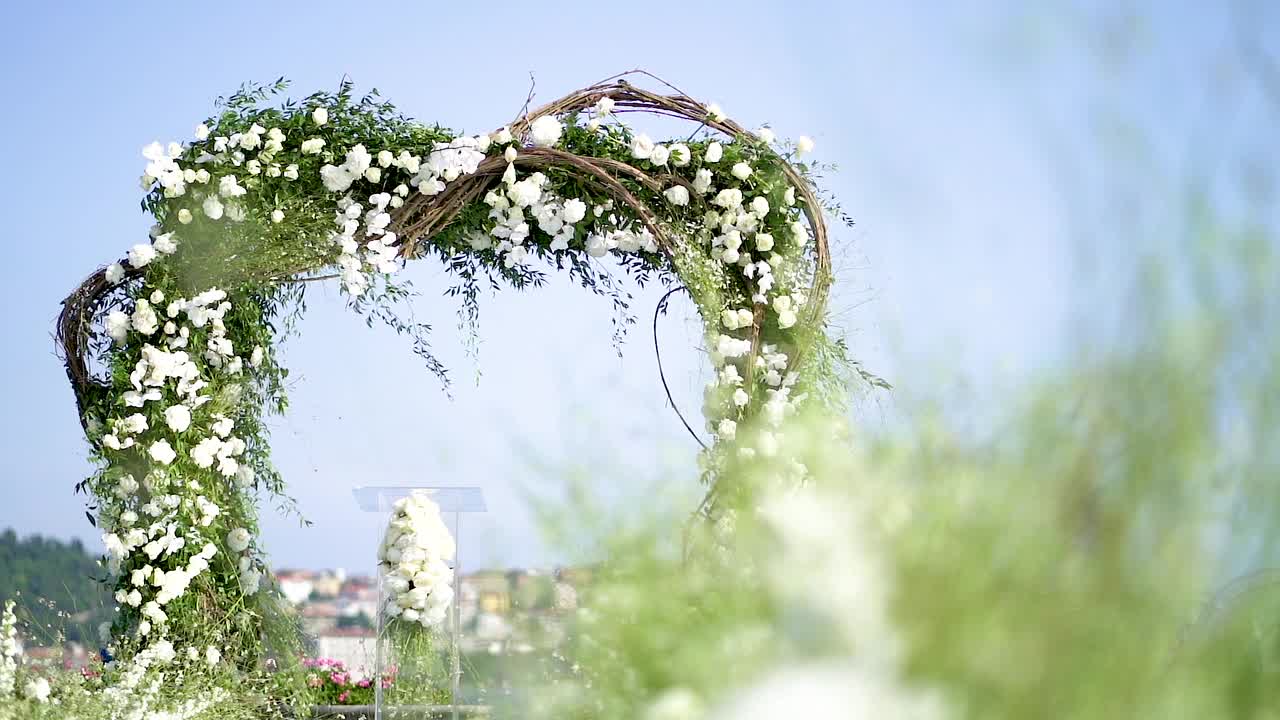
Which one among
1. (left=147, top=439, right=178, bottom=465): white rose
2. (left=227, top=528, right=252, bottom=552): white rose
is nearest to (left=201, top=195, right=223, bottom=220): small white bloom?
(left=147, top=439, right=178, bottom=465): white rose

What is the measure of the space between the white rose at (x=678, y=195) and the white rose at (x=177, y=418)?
1.82 m

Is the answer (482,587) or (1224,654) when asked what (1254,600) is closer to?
(1224,654)

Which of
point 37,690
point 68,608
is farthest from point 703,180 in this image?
point 68,608

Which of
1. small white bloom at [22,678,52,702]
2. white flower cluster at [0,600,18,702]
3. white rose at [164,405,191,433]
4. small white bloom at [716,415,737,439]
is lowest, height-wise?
small white bloom at [22,678,52,702]

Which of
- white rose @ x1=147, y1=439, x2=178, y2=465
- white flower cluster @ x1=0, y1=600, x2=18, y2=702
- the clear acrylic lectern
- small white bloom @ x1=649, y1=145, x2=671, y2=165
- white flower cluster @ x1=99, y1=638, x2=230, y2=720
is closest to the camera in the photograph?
the clear acrylic lectern

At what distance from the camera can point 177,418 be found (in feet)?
12.1

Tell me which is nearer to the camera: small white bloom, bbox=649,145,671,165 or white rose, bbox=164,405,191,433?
white rose, bbox=164,405,191,433

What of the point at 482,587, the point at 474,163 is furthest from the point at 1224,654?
the point at 474,163

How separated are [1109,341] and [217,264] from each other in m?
3.75

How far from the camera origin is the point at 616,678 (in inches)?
25.0

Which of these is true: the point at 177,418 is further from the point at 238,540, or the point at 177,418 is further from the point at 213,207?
the point at 213,207

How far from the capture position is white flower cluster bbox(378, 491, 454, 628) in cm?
299

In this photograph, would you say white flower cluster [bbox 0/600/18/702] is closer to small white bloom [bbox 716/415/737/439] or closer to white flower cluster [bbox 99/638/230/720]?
white flower cluster [bbox 99/638/230/720]

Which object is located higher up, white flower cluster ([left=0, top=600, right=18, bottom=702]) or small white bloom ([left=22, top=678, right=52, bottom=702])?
white flower cluster ([left=0, top=600, right=18, bottom=702])
